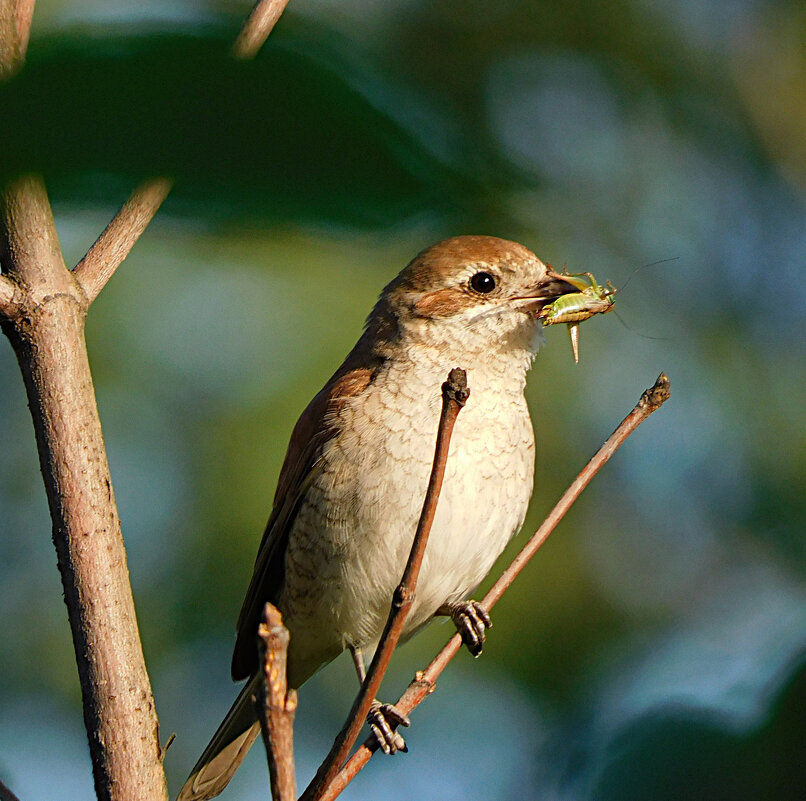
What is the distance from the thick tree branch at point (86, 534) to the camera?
2.00 m

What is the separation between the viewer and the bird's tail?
363 cm

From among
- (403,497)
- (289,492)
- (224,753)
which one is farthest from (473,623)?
(224,753)

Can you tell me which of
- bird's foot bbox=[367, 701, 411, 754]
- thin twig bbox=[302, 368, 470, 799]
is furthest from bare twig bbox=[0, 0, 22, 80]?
bird's foot bbox=[367, 701, 411, 754]

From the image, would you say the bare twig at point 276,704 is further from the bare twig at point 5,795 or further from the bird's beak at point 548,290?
the bird's beak at point 548,290

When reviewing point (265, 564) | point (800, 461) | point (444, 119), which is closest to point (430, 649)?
point (265, 564)

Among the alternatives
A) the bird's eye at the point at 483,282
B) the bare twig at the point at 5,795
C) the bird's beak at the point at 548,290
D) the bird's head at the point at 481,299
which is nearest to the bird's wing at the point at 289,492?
the bird's head at the point at 481,299

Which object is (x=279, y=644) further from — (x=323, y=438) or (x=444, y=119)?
(x=323, y=438)

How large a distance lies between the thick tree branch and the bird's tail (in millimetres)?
1578

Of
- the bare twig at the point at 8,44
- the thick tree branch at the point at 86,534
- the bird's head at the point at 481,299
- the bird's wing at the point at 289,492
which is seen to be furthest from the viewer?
the bird's head at the point at 481,299

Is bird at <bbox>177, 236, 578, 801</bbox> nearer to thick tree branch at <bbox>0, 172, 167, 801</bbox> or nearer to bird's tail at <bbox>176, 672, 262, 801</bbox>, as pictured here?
bird's tail at <bbox>176, 672, 262, 801</bbox>

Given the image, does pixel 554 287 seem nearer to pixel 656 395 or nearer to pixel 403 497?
pixel 403 497

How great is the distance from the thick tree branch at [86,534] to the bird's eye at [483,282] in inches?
77.4

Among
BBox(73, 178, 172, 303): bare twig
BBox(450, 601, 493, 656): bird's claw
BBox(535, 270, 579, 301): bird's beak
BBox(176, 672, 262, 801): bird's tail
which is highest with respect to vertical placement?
BBox(535, 270, 579, 301): bird's beak

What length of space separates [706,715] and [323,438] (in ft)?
6.05
